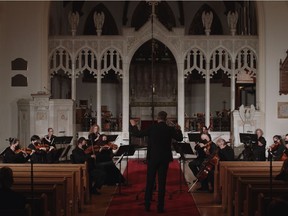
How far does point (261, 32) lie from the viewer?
1695 centimetres

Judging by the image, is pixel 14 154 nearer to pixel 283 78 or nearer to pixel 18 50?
pixel 18 50

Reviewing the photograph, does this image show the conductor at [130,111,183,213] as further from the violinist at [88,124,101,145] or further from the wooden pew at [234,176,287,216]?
the violinist at [88,124,101,145]

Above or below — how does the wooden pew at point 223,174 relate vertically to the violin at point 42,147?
below

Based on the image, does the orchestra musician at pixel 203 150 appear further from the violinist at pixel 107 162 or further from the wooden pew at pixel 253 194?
the wooden pew at pixel 253 194

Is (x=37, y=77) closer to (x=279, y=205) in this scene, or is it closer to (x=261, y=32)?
(x=261, y=32)

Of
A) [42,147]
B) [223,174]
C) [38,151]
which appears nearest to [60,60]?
[42,147]

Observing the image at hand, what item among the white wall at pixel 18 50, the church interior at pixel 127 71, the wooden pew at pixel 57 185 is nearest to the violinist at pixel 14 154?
the church interior at pixel 127 71

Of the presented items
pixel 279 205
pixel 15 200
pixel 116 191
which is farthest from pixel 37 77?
pixel 279 205

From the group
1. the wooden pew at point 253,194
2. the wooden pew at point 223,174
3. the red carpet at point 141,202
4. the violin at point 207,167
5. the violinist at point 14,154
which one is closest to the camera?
the wooden pew at point 253,194

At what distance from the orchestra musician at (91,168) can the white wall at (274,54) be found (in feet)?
27.9

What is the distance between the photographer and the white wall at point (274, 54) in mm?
16719

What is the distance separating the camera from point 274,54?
55.0ft

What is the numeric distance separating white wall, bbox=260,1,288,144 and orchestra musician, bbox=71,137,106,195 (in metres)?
8.50

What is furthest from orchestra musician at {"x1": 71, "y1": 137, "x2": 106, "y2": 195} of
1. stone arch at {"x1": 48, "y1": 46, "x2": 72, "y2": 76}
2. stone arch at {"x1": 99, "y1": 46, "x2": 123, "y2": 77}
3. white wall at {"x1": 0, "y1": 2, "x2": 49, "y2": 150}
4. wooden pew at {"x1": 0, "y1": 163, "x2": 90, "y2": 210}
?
stone arch at {"x1": 48, "y1": 46, "x2": 72, "y2": 76}
